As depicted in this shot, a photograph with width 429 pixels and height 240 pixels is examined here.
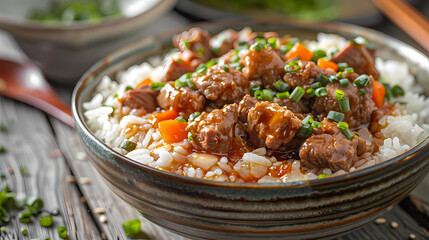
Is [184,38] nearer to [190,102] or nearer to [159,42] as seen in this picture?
[159,42]

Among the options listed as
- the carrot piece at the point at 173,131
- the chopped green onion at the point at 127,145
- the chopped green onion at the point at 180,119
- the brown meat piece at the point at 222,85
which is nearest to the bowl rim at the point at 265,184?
the chopped green onion at the point at 127,145

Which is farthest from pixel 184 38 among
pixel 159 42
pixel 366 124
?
pixel 366 124

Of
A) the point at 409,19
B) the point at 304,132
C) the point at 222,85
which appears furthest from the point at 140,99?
the point at 409,19

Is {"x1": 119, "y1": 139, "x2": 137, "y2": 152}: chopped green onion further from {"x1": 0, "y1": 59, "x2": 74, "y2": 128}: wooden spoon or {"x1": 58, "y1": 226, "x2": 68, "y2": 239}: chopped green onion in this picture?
{"x1": 0, "y1": 59, "x2": 74, "y2": 128}: wooden spoon

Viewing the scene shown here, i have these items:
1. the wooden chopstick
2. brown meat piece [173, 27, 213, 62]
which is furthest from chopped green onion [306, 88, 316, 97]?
the wooden chopstick

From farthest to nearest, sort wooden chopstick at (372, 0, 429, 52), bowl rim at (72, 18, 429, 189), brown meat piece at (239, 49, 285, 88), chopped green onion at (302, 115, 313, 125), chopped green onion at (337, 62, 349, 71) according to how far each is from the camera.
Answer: wooden chopstick at (372, 0, 429, 52), chopped green onion at (337, 62, 349, 71), brown meat piece at (239, 49, 285, 88), chopped green onion at (302, 115, 313, 125), bowl rim at (72, 18, 429, 189)

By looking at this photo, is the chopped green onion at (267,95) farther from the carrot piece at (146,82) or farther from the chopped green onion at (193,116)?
the carrot piece at (146,82)

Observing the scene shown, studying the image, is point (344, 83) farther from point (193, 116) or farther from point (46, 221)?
point (46, 221)
